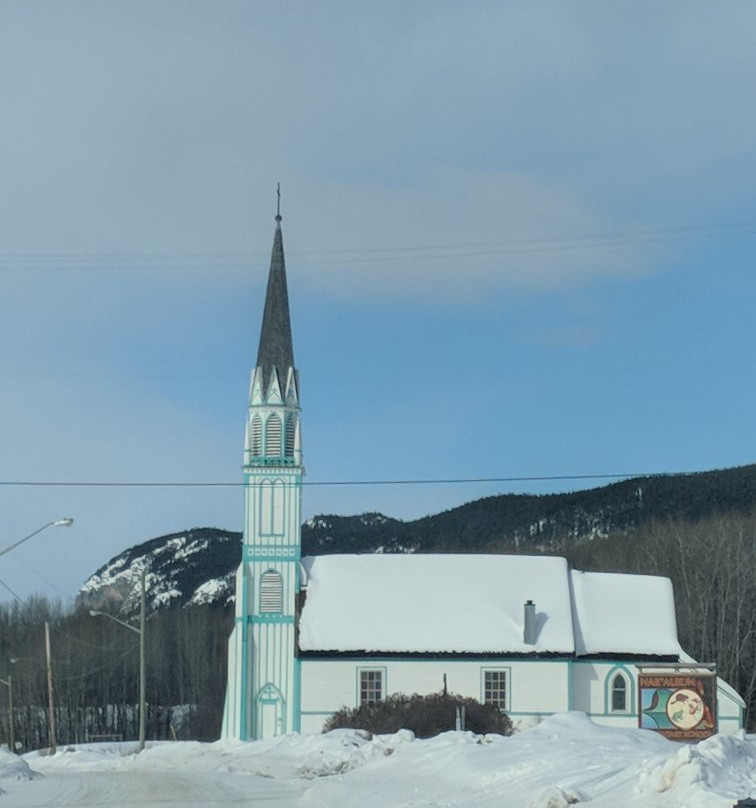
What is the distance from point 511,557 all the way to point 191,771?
28.1 m

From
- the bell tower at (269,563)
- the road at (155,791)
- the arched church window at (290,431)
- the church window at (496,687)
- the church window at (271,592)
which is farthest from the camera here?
the arched church window at (290,431)

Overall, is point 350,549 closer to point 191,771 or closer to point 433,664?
point 433,664

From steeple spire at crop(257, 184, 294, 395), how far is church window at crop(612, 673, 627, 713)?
1695 centimetres

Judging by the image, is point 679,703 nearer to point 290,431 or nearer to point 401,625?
point 401,625

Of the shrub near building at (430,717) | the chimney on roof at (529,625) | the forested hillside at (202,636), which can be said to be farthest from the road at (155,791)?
the forested hillside at (202,636)

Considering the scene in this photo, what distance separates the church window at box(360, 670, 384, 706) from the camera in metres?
53.6

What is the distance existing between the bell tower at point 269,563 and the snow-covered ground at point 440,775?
18.5 meters

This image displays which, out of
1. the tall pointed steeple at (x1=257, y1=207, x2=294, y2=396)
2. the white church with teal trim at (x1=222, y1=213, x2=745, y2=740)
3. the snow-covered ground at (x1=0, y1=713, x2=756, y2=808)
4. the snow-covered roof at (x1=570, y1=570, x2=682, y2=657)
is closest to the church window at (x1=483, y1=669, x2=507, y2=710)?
the white church with teal trim at (x1=222, y1=213, x2=745, y2=740)

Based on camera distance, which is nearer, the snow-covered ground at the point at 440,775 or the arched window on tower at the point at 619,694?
the snow-covered ground at the point at 440,775

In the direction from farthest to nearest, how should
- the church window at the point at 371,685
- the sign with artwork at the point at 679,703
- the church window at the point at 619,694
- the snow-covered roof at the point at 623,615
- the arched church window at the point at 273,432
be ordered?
the arched church window at the point at 273,432
the snow-covered roof at the point at 623,615
the church window at the point at 619,694
the church window at the point at 371,685
the sign with artwork at the point at 679,703

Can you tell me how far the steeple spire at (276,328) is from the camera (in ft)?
192

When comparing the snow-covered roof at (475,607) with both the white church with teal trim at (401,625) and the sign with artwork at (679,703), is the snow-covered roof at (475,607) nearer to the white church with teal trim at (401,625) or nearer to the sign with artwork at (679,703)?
the white church with teal trim at (401,625)

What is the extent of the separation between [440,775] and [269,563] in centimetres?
3186

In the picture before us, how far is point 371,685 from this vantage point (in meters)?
53.8
